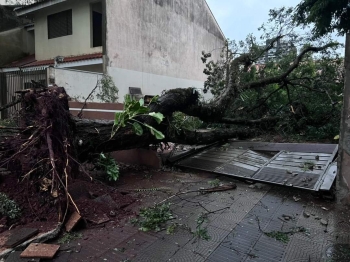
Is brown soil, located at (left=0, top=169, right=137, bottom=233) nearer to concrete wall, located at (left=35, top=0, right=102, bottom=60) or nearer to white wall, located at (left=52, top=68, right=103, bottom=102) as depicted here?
white wall, located at (left=52, top=68, right=103, bottom=102)

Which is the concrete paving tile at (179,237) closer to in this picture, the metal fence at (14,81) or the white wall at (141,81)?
the metal fence at (14,81)

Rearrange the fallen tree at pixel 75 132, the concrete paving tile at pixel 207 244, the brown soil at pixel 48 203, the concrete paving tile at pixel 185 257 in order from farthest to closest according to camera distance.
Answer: the fallen tree at pixel 75 132, the brown soil at pixel 48 203, the concrete paving tile at pixel 207 244, the concrete paving tile at pixel 185 257

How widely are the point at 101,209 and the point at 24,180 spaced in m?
1.08

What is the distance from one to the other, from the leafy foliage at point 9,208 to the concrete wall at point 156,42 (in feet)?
25.9

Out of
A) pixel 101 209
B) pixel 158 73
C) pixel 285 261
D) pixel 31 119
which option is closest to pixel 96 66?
pixel 158 73

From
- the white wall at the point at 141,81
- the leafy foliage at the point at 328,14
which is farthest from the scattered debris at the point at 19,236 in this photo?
the white wall at the point at 141,81

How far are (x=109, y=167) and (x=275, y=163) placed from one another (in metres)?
3.29

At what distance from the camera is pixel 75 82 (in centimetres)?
811

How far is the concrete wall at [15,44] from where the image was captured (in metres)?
13.1

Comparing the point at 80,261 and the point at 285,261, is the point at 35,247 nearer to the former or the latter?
A: the point at 80,261

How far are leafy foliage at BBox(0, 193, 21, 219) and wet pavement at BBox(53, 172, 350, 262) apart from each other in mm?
860

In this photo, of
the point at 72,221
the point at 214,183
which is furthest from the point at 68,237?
Answer: the point at 214,183


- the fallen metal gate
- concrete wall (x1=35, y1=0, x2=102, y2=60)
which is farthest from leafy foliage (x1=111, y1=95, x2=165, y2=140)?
concrete wall (x1=35, y1=0, x2=102, y2=60)

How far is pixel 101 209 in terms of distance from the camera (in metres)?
3.25
